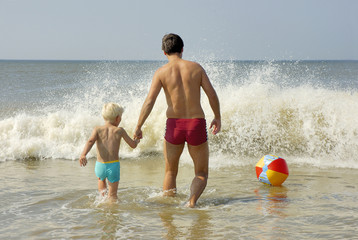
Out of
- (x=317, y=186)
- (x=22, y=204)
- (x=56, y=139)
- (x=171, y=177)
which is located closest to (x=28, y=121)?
(x=56, y=139)

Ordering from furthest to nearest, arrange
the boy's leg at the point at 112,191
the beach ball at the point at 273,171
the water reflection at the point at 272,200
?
1. the beach ball at the point at 273,171
2. the boy's leg at the point at 112,191
3. the water reflection at the point at 272,200

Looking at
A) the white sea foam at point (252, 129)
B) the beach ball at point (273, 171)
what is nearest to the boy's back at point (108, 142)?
the beach ball at point (273, 171)

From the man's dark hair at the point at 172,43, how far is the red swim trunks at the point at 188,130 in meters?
0.73

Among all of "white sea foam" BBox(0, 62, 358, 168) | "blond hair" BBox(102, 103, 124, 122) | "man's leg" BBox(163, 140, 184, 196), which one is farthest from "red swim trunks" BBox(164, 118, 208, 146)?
"white sea foam" BBox(0, 62, 358, 168)

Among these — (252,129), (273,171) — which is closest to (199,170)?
(273,171)

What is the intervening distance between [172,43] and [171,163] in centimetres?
131

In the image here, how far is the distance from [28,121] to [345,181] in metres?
6.29

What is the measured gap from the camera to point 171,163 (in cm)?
481

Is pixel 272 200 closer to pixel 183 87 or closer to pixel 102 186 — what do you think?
pixel 183 87

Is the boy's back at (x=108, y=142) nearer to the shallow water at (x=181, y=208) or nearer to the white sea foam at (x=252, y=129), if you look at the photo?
the shallow water at (x=181, y=208)

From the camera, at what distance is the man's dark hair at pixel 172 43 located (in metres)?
4.55

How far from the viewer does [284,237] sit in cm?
364

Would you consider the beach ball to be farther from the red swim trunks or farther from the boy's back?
the boy's back

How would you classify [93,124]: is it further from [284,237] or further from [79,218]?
[284,237]
